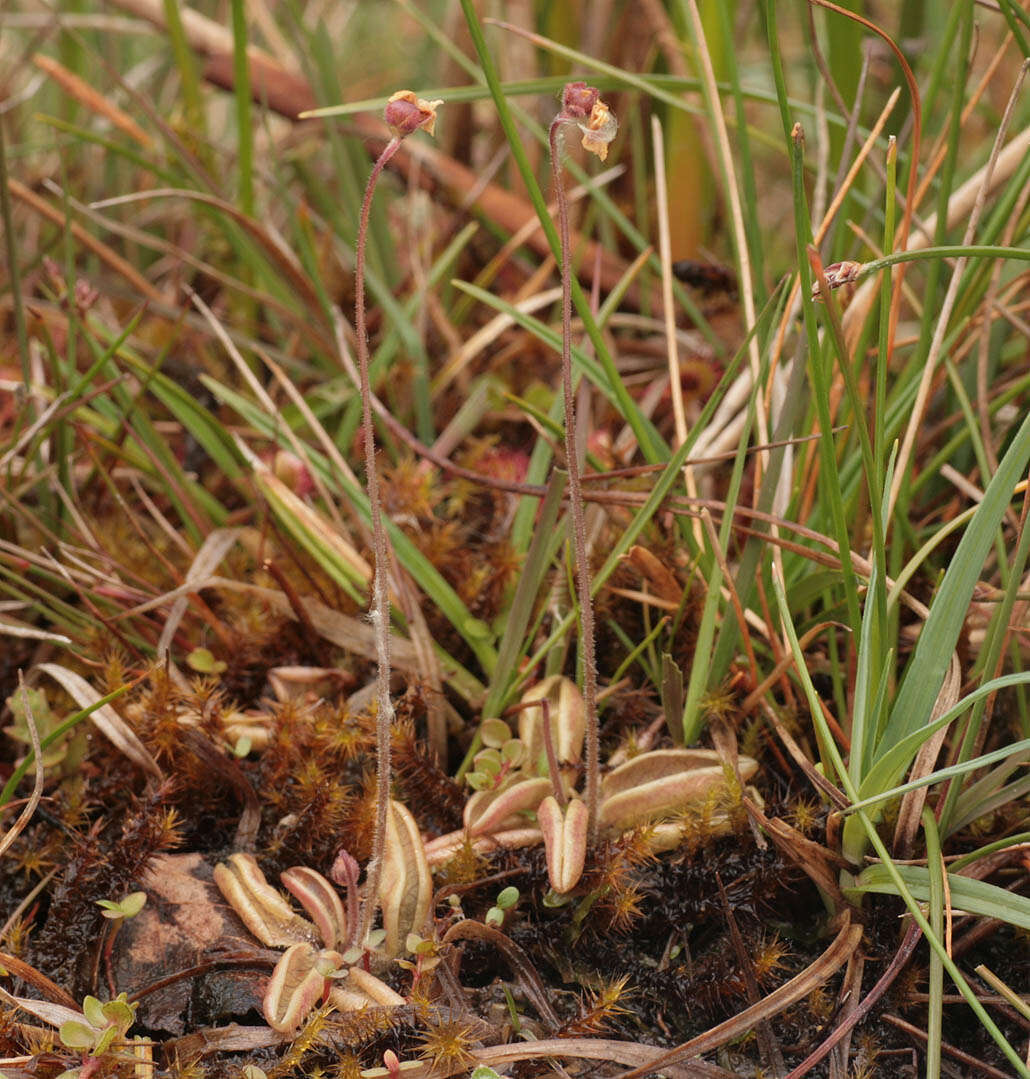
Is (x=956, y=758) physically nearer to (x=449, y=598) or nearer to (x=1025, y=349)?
(x=449, y=598)

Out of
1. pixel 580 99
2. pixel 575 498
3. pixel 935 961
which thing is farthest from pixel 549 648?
pixel 580 99

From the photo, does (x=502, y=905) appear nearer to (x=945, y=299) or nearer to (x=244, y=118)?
(x=945, y=299)

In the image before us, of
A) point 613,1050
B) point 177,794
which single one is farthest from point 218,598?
point 613,1050

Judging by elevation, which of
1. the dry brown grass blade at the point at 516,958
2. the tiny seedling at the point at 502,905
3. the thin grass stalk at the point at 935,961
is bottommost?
the dry brown grass blade at the point at 516,958

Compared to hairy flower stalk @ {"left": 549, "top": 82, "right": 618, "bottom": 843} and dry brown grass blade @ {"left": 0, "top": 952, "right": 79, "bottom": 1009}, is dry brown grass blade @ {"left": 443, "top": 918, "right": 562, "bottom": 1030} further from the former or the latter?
dry brown grass blade @ {"left": 0, "top": 952, "right": 79, "bottom": 1009}

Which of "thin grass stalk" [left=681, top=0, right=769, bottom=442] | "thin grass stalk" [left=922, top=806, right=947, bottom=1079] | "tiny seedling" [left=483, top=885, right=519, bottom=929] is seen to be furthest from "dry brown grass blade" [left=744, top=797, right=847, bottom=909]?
"thin grass stalk" [left=681, top=0, right=769, bottom=442]

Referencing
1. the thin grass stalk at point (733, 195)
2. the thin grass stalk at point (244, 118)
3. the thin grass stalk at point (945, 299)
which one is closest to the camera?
the thin grass stalk at point (945, 299)

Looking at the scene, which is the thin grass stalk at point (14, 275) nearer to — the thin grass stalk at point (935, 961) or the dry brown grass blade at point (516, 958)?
the dry brown grass blade at point (516, 958)

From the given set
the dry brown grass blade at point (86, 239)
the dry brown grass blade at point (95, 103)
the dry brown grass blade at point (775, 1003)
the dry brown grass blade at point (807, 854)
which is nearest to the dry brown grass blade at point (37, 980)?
the dry brown grass blade at point (775, 1003)
